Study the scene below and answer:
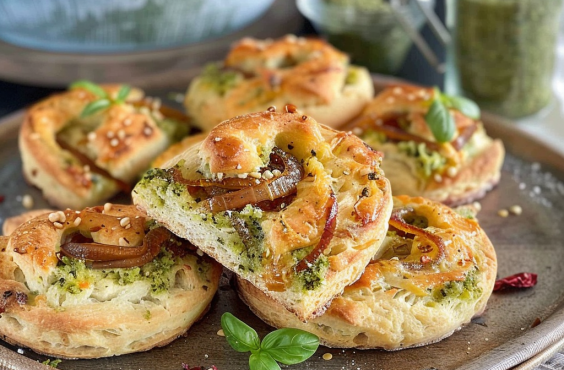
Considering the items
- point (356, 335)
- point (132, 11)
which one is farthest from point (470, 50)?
point (356, 335)

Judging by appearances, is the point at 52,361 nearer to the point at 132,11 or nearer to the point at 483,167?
the point at 483,167

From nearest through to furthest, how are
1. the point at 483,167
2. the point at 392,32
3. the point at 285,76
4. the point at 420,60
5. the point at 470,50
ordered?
the point at 483,167 < the point at 285,76 < the point at 470,50 < the point at 392,32 < the point at 420,60

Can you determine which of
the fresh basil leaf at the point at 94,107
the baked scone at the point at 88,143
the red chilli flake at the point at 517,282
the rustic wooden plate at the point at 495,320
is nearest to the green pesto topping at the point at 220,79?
the baked scone at the point at 88,143

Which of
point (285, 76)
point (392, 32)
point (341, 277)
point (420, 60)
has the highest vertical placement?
point (341, 277)

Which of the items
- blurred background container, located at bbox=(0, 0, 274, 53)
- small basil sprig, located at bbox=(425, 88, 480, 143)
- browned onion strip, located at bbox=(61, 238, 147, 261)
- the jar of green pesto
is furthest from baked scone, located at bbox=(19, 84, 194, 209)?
the jar of green pesto

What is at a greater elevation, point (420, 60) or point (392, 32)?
point (392, 32)

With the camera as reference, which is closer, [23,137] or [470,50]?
[23,137]

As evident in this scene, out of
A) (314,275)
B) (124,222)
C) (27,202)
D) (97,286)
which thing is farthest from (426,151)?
(27,202)
